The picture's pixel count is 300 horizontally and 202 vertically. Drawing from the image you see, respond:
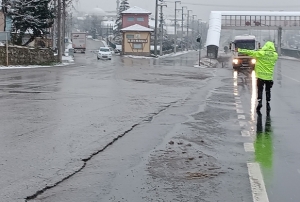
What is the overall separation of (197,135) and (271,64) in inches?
184

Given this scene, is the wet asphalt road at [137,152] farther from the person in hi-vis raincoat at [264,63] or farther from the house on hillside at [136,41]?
the house on hillside at [136,41]

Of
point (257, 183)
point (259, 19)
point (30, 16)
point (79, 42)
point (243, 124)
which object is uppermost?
point (259, 19)

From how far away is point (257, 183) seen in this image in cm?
584

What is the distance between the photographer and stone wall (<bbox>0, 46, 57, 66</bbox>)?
35591mm

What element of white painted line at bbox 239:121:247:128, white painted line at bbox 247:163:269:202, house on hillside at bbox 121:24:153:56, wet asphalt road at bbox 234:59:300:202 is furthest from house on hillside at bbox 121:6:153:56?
white painted line at bbox 247:163:269:202

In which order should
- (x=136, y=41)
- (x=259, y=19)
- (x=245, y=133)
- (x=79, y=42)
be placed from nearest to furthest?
1. (x=245, y=133)
2. (x=259, y=19)
3. (x=136, y=41)
4. (x=79, y=42)

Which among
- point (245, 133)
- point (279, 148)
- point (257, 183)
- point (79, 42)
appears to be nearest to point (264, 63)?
point (245, 133)

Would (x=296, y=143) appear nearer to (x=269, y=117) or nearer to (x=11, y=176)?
(x=269, y=117)

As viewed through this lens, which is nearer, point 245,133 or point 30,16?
point 245,133

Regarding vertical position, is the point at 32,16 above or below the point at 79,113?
above

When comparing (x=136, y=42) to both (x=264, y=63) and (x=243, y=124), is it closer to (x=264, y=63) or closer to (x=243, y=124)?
(x=264, y=63)

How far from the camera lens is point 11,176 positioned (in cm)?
592

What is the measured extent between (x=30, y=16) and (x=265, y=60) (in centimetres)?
3281

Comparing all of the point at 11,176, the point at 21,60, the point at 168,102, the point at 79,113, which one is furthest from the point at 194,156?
the point at 21,60
